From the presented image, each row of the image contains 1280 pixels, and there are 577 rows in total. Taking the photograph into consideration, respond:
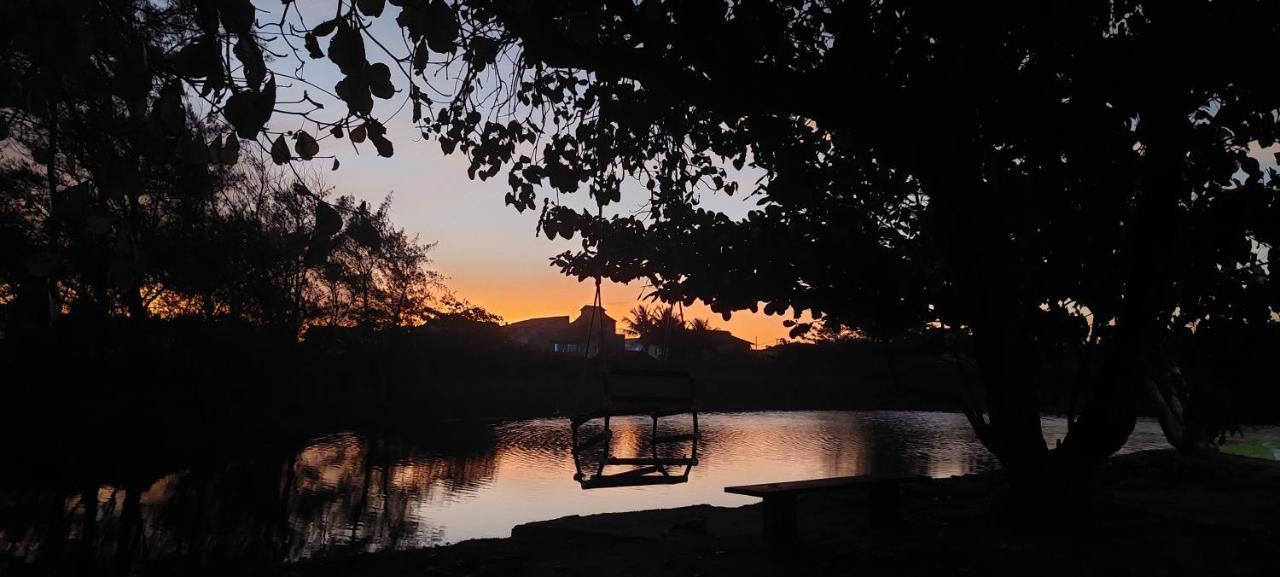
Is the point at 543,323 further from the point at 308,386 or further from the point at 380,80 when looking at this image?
the point at 380,80

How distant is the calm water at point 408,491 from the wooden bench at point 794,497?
663cm

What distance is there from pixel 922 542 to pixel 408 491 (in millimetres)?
13544

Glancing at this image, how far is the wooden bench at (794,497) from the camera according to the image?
316 inches

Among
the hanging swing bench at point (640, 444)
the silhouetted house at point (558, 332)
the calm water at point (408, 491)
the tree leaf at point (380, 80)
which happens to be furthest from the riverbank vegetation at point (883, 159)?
the silhouetted house at point (558, 332)

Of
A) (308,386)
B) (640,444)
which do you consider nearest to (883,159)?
(640,444)

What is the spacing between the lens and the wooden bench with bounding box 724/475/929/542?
802 centimetres

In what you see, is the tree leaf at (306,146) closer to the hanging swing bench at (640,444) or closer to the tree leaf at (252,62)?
the tree leaf at (252,62)

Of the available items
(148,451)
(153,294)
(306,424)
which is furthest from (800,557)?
(306,424)

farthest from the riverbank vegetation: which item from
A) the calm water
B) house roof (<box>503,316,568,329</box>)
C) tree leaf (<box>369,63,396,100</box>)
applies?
house roof (<box>503,316,568,329</box>)

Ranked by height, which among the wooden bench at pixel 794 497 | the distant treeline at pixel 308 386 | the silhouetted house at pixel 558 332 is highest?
the silhouetted house at pixel 558 332

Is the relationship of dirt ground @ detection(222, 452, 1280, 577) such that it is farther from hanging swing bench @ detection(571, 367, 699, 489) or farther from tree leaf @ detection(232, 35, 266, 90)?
tree leaf @ detection(232, 35, 266, 90)

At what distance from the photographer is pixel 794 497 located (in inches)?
318

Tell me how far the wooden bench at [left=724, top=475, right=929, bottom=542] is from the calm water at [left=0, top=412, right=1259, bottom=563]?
663 cm

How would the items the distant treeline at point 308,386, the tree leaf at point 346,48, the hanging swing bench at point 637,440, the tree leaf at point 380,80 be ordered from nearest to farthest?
the tree leaf at point 346,48 → the tree leaf at point 380,80 → the hanging swing bench at point 637,440 → the distant treeline at point 308,386
